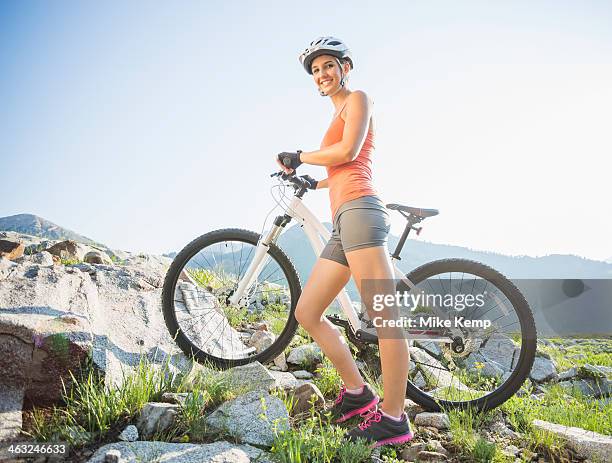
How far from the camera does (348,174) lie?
2.86 m

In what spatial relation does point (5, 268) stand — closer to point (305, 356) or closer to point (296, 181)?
point (296, 181)

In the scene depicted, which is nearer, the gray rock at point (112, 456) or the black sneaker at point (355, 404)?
the gray rock at point (112, 456)

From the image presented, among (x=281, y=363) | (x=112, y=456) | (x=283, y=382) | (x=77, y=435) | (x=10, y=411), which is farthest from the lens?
(x=281, y=363)

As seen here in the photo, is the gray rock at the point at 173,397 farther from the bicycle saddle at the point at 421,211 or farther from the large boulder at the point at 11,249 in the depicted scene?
the large boulder at the point at 11,249

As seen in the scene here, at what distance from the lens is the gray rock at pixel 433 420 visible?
320 centimetres

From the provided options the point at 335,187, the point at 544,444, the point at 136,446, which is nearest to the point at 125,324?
the point at 136,446

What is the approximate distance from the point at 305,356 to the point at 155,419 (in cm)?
208

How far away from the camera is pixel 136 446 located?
233 centimetres

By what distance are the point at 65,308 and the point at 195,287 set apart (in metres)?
1.24

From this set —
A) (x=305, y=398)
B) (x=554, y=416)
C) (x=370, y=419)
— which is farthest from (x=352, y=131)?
(x=554, y=416)

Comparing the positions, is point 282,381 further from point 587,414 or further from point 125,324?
point 587,414

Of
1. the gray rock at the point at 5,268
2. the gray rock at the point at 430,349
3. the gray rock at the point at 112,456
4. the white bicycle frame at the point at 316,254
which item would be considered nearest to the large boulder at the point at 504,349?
the white bicycle frame at the point at 316,254

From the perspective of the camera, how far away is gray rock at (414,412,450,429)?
126 inches

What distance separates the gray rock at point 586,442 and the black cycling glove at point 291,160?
2.58 m
